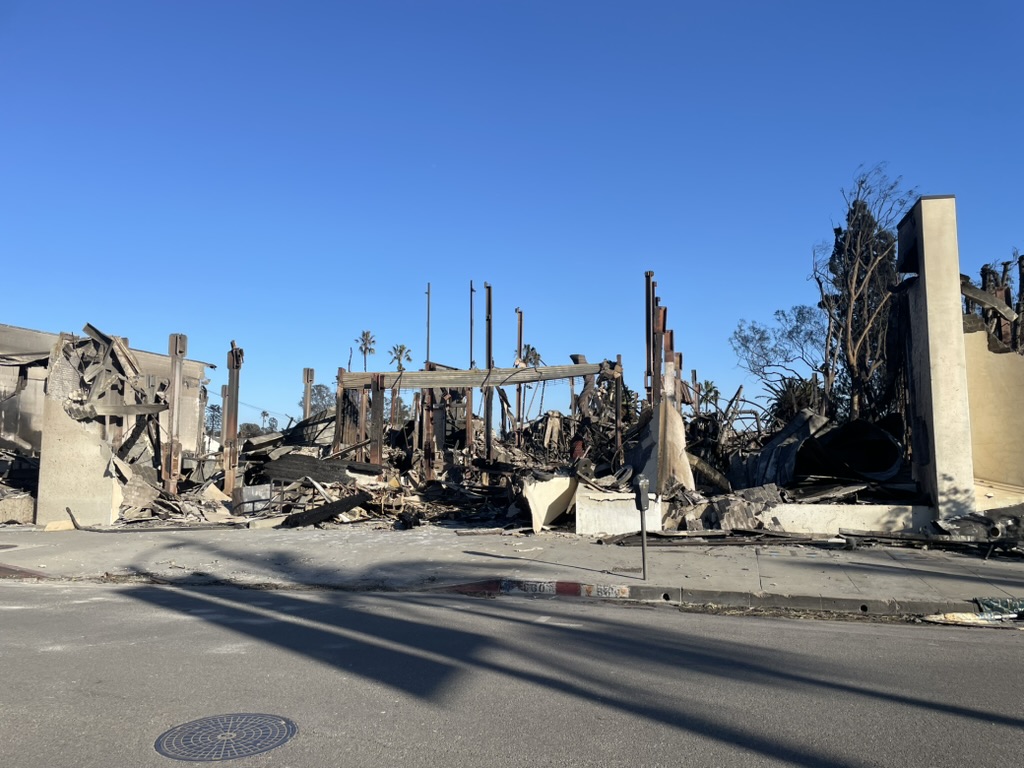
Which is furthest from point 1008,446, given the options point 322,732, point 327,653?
point 322,732

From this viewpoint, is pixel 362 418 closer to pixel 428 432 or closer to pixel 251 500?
pixel 428 432

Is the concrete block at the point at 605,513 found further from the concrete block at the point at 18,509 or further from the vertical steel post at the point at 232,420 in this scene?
the concrete block at the point at 18,509

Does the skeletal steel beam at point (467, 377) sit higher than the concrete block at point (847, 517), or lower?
higher

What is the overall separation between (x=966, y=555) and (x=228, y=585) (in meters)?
11.9

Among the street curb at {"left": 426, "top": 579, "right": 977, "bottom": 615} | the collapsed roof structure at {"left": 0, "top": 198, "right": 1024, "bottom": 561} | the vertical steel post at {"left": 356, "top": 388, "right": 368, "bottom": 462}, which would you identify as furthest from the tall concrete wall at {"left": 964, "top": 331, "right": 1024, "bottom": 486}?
the vertical steel post at {"left": 356, "top": 388, "right": 368, "bottom": 462}

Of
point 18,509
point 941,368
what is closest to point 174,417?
point 18,509

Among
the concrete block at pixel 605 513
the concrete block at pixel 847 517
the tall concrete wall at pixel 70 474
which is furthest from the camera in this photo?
the tall concrete wall at pixel 70 474

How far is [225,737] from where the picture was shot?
15.8ft

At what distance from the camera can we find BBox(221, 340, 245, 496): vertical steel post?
21.2 m

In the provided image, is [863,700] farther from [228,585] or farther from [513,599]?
[228,585]

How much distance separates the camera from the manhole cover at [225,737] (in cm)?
455

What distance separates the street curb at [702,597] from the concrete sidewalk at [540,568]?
1cm

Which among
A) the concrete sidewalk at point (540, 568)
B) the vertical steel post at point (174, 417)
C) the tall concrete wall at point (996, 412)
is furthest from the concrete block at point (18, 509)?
the tall concrete wall at point (996, 412)

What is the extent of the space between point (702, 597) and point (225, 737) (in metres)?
7.29
